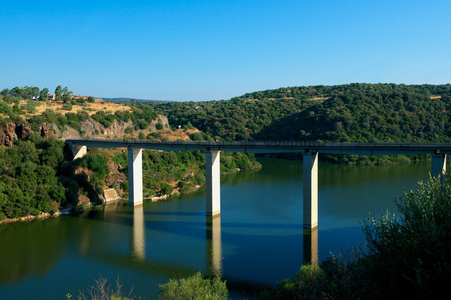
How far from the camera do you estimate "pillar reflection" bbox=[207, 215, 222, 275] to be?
24.7 m

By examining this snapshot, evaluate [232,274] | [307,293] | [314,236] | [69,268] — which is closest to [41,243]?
[69,268]

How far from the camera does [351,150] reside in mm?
31906

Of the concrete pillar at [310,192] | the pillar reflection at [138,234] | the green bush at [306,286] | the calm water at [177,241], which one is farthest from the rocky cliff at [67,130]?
the green bush at [306,286]

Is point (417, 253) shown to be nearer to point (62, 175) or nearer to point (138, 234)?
point (138, 234)

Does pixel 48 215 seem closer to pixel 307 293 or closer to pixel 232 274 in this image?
pixel 232 274

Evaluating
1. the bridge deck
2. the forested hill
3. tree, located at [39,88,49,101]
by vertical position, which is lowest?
the bridge deck

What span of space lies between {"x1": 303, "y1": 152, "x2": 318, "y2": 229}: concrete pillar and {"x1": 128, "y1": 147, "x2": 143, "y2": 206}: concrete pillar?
18.1 meters

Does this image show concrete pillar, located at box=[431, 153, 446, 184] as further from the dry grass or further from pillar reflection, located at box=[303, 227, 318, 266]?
the dry grass

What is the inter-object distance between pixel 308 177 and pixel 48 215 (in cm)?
2313

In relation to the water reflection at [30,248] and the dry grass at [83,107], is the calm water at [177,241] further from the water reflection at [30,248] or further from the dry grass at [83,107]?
the dry grass at [83,107]

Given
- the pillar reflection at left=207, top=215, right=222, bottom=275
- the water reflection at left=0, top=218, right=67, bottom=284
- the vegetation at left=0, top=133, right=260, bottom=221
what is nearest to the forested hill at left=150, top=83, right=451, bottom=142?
the vegetation at left=0, top=133, right=260, bottom=221

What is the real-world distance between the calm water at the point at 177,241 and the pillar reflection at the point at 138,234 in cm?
7

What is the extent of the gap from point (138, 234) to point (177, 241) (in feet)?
12.6

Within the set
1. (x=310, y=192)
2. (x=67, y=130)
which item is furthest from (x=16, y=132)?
(x=310, y=192)
